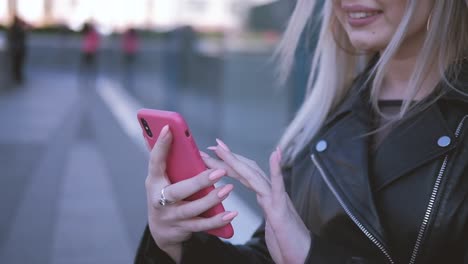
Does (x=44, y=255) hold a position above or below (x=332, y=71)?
below

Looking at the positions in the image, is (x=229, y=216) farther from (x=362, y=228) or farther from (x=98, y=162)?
(x=98, y=162)

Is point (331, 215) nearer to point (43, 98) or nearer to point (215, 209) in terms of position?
point (215, 209)

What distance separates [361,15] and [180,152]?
0.55 metres

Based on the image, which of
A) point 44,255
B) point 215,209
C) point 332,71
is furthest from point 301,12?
point 44,255

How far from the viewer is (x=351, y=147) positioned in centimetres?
151

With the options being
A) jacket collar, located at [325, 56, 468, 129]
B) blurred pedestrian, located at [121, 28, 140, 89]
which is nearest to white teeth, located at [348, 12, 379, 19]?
jacket collar, located at [325, 56, 468, 129]

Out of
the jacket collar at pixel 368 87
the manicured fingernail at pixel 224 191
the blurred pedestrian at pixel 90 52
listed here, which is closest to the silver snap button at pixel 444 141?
the jacket collar at pixel 368 87

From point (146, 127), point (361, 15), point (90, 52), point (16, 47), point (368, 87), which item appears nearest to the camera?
point (146, 127)

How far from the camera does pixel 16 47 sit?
15.7 metres

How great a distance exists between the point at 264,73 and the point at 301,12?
146 inches

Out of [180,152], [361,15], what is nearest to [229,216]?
[180,152]

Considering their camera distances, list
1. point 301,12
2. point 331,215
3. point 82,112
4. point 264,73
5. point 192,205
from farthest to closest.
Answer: point 82,112 → point 264,73 → point 301,12 → point 331,215 → point 192,205

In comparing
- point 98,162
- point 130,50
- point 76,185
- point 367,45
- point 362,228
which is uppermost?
point 367,45

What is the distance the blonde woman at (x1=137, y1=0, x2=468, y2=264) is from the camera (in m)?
1.29
